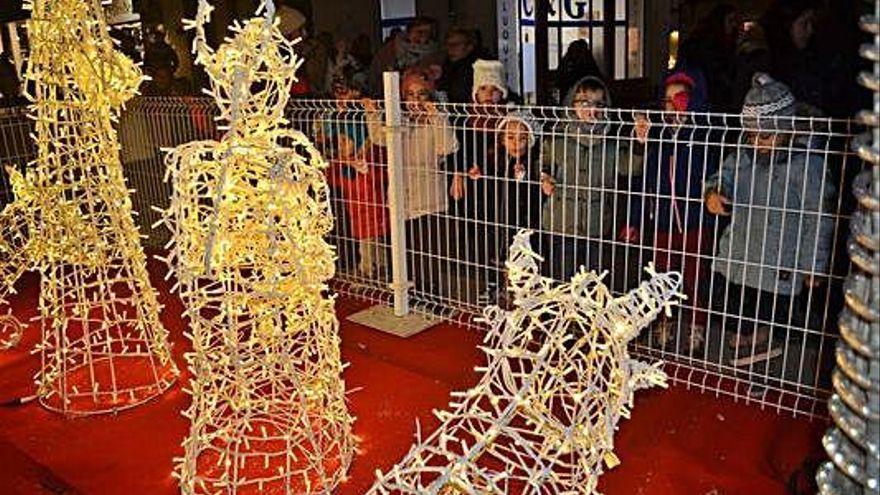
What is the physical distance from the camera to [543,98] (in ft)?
20.4

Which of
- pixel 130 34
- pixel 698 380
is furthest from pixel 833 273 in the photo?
pixel 130 34

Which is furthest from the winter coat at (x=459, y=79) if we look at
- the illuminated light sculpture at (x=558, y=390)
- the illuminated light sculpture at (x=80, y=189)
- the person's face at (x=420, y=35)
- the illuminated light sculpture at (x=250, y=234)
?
the illuminated light sculpture at (x=558, y=390)

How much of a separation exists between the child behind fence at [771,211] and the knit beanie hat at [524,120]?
2.40ft

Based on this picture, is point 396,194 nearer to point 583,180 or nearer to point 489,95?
point 489,95

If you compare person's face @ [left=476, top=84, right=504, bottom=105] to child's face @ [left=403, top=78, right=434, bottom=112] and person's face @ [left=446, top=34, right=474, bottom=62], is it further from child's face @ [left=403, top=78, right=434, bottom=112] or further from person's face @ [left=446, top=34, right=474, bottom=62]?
person's face @ [left=446, top=34, right=474, bottom=62]

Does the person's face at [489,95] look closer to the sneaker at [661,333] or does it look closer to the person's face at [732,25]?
the sneaker at [661,333]

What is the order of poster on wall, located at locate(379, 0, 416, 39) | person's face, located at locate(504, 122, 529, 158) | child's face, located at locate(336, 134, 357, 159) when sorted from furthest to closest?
1. poster on wall, located at locate(379, 0, 416, 39)
2. child's face, located at locate(336, 134, 357, 159)
3. person's face, located at locate(504, 122, 529, 158)

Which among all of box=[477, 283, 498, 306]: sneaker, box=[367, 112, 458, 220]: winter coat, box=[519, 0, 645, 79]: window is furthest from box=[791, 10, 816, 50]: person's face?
box=[519, 0, 645, 79]: window

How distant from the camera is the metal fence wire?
277cm

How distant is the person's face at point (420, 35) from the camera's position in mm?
5090

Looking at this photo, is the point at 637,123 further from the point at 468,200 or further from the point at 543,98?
the point at 543,98

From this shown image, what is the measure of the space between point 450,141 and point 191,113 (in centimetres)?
172

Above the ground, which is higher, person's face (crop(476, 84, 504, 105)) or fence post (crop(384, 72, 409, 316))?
person's face (crop(476, 84, 504, 105))

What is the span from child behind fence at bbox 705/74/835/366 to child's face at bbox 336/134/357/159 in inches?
68.3
